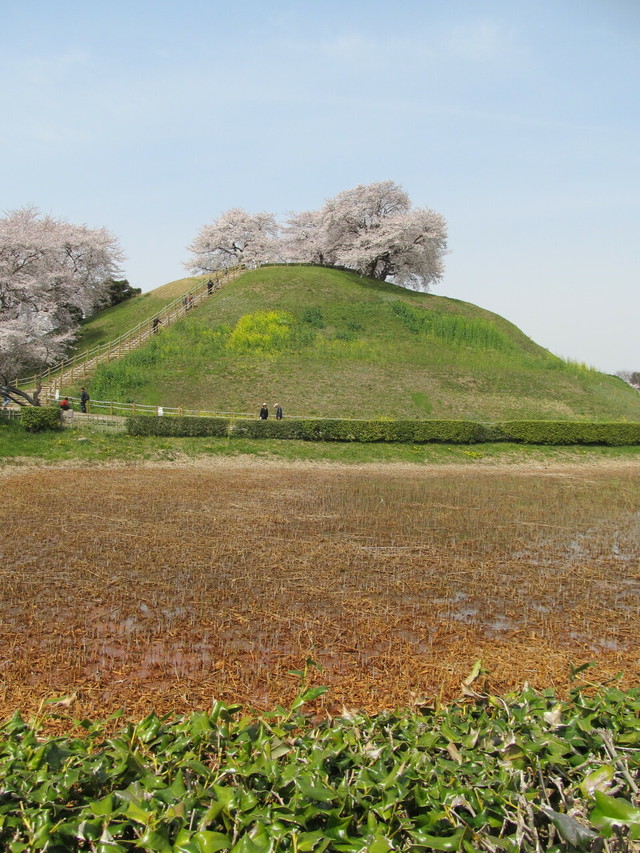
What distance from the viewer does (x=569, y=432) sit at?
1280 inches

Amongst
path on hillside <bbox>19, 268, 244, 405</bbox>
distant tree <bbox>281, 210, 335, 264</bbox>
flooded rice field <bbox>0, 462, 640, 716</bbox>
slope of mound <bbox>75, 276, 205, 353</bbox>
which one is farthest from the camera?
distant tree <bbox>281, 210, 335, 264</bbox>

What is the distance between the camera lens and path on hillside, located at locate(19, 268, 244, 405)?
38.0 meters

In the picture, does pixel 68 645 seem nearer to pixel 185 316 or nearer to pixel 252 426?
pixel 252 426

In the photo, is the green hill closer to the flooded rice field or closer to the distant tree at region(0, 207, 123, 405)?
the distant tree at region(0, 207, 123, 405)

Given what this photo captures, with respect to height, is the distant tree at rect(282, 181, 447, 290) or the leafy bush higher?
the distant tree at rect(282, 181, 447, 290)

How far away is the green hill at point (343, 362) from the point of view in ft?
122

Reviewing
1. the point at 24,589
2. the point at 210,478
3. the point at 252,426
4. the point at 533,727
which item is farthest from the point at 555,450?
the point at 533,727

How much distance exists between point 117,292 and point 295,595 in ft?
191

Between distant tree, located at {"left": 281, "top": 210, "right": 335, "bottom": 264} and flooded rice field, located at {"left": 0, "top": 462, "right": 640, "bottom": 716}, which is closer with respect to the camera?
flooded rice field, located at {"left": 0, "top": 462, "right": 640, "bottom": 716}

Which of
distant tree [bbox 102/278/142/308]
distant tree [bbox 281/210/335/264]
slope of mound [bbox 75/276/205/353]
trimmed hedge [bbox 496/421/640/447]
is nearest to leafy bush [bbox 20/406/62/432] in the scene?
slope of mound [bbox 75/276/205/353]

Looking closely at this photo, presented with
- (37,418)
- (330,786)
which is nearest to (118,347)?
(37,418)

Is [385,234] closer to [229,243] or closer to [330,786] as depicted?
[229,243]

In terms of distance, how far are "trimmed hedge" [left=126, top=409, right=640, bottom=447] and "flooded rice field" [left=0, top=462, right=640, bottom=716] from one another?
32.4 ft

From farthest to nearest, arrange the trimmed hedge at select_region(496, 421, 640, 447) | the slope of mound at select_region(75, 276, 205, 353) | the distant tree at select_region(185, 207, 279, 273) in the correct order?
the distant tree at select_region(185, 207, 279, 273) → the slope of mound at select_region(75, 276, 205, 353) → the trimmed hedge at select_region(496, 421, 640, 447)
